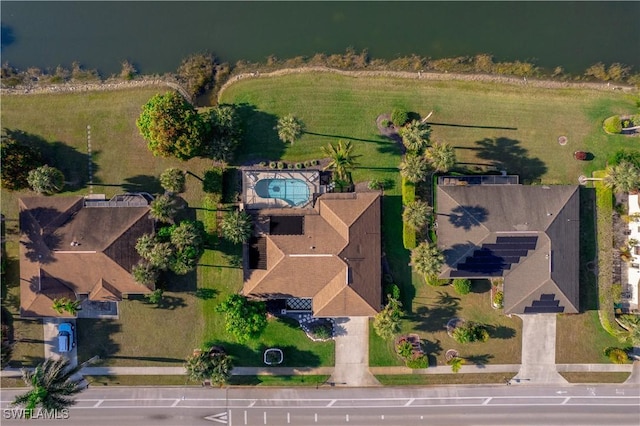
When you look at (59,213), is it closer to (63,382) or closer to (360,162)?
(63,382)

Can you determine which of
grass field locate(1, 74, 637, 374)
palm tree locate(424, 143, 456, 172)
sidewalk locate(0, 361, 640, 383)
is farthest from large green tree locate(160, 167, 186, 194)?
palm tree locate(424, 143, 456, 172)

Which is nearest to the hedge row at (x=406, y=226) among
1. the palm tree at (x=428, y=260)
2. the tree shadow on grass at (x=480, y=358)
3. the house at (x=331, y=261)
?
the palm tree at (x=428, y=260)

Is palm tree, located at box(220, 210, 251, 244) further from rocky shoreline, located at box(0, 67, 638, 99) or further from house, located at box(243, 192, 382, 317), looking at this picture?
rocky shoreline, located at box(0, 67, 638, 99)

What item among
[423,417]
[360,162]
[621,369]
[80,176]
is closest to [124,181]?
[80,176]

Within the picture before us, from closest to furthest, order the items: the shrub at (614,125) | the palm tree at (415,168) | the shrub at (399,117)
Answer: the palm tree at (415,168)
the shrub at (399,117)
the shrub at (614,125)

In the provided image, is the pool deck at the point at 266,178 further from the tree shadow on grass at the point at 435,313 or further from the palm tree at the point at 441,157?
the tree shadow on grass at the point at 435,313

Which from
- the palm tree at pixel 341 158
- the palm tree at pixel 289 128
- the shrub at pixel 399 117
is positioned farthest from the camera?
the shrub at pixel 399 117

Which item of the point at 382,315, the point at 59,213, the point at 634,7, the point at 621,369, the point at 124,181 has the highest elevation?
the point at 634,7
